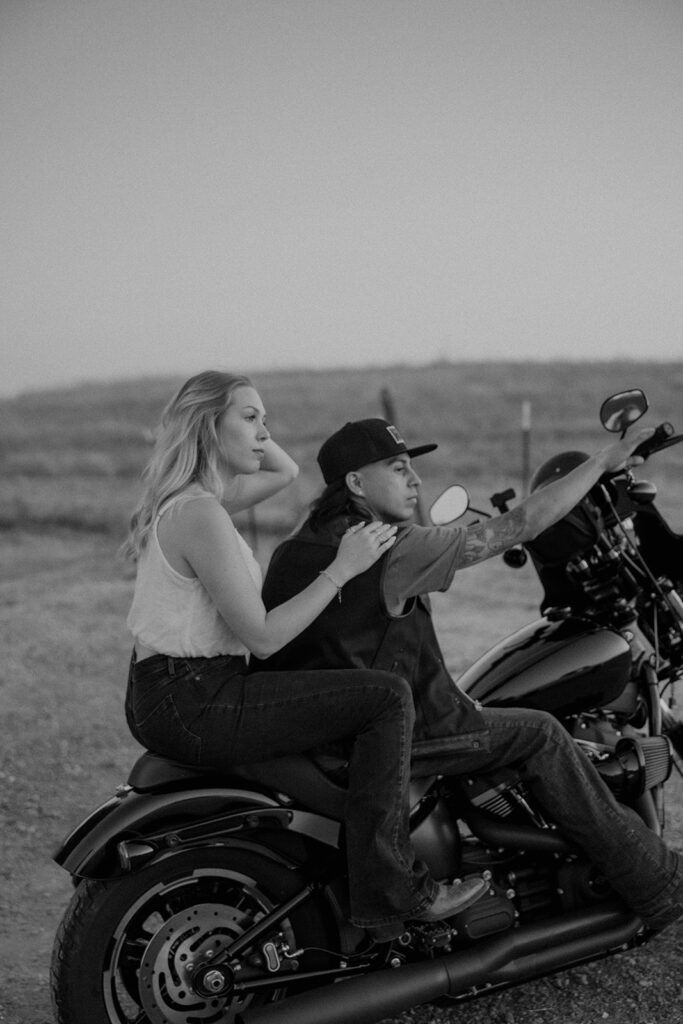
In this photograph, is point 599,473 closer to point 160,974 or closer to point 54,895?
point 160,974

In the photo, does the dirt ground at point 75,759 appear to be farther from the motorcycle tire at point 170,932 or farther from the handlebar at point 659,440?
the handlebar at point 659,440

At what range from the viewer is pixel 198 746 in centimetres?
279

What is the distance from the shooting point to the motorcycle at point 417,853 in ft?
9.30

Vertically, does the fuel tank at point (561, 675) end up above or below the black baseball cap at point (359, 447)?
below

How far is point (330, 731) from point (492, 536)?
0.72 meters

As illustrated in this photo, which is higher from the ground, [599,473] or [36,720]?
[599,473]

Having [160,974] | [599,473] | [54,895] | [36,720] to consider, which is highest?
[599,473]

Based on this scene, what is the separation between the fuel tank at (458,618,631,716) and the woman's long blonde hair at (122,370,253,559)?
1.12 m

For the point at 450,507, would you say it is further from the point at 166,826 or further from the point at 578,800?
the point at 166,826

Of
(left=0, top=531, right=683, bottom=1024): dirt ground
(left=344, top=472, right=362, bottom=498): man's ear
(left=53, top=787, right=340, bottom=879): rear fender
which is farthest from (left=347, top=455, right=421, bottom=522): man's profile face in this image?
(left=0, top=531, right=683, bottom=1024): dirt ground

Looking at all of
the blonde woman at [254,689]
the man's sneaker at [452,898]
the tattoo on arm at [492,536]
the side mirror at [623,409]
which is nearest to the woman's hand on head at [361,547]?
the blonde woman at [254,689]

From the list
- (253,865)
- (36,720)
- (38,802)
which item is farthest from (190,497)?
(36,720)

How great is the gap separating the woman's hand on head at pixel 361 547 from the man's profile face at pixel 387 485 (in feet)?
0.64

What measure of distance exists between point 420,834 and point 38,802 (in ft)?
9.40
